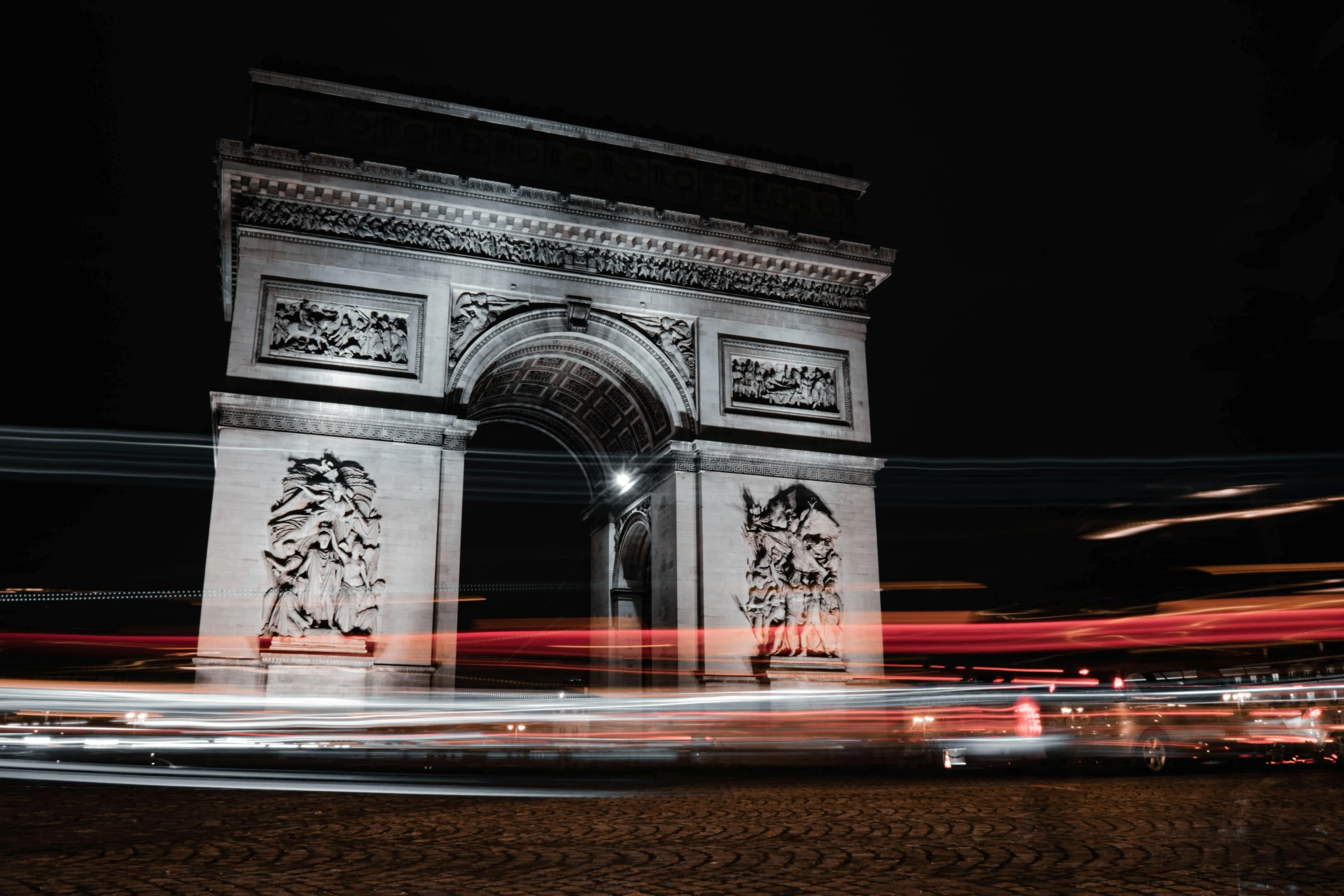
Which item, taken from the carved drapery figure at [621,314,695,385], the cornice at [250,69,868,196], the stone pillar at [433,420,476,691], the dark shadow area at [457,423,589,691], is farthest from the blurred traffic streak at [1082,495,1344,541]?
the stone pillar at [433,420,476,691]

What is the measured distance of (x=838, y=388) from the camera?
21.0m

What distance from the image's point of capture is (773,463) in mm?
20031

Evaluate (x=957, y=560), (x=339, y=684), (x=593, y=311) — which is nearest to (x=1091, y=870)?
(x=339, y=684)

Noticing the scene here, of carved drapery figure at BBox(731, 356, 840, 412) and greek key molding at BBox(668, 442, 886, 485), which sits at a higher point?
carved drapery figure at BBox(731, 356, 840, 412)

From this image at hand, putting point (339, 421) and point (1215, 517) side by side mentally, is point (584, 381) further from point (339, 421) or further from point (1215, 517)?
point (1215, 517)

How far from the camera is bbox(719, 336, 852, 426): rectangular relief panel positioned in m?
20.4

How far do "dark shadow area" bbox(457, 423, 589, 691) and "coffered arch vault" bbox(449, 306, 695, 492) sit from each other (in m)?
3.24

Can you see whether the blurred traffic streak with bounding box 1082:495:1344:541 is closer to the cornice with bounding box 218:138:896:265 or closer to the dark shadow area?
the cornice with bounding box 218:138:896:265

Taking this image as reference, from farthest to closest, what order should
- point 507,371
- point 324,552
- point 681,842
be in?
1. point 507,371
2. point 324,552
3. point 681,842

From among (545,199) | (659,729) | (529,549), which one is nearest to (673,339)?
(545,199)

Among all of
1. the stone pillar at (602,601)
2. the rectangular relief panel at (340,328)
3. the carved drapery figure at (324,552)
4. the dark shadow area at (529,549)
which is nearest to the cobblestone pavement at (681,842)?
the carved drapery figure at (324,552)

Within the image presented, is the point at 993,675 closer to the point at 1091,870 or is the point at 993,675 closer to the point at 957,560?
the point at 957,560

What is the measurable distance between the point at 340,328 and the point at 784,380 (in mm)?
8513

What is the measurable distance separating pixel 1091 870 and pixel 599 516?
68.1ft
